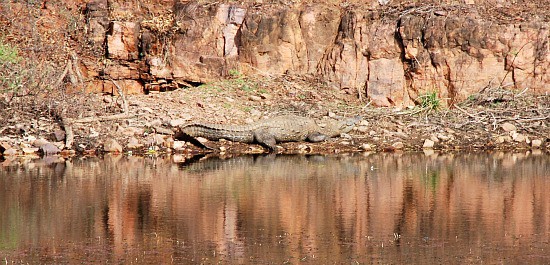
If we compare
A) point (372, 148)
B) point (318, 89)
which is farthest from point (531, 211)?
point (318, 89)

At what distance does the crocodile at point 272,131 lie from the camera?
15922 mm

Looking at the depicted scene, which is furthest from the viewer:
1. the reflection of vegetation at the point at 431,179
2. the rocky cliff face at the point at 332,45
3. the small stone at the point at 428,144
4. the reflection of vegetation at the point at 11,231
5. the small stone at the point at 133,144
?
the rocky cliff face at the point at 332,45

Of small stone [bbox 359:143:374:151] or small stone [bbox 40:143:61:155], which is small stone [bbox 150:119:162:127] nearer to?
small stone [bbox 40:143:61:155]

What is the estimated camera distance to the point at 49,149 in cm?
1527

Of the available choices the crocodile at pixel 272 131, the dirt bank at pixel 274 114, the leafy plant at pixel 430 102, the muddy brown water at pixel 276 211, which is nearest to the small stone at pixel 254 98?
the dirt bank at pixel 274 114

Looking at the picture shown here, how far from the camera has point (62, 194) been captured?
1105 cm

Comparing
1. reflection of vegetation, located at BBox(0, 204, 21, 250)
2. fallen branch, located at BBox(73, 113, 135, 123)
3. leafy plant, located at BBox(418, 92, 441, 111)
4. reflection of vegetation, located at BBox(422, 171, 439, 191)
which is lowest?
reflection of vegetation, located at BBox(0, 204, 21, 250)

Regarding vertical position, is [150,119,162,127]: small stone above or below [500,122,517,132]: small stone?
above

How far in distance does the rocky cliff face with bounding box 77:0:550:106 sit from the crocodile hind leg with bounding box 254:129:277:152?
3135 millimetres

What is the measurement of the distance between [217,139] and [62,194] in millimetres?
5337

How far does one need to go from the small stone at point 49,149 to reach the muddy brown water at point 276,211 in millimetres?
818

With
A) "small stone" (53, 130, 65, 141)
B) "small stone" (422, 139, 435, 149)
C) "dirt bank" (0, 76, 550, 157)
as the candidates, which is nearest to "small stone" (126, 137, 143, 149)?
"dirt bank" (0, 76, 550, 157)

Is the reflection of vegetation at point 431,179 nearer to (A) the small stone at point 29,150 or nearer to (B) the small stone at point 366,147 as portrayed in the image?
(B) the small stone at point 366,147

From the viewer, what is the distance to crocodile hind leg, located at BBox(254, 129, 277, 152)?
52.5ft
